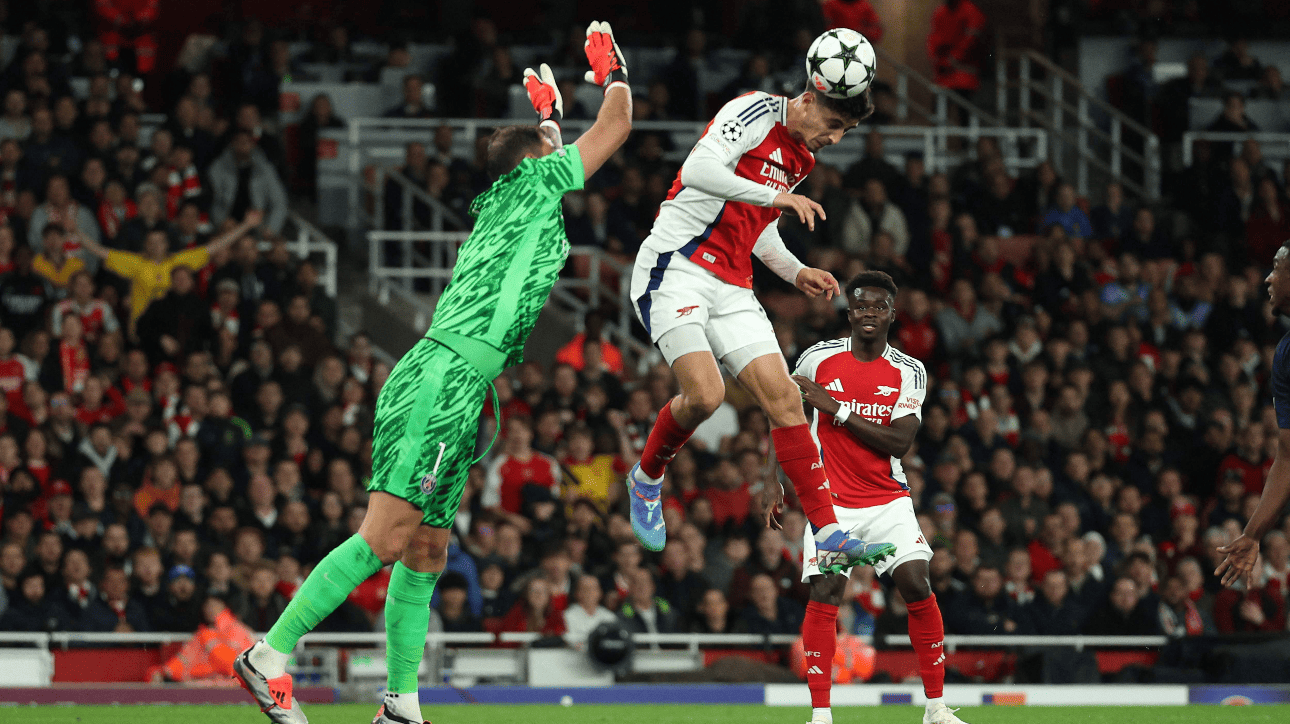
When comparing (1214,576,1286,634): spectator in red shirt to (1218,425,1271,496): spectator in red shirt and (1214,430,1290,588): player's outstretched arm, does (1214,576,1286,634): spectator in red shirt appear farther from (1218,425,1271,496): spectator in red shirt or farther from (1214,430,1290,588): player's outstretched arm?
(1214,430,1290,588): player's outstretched arm

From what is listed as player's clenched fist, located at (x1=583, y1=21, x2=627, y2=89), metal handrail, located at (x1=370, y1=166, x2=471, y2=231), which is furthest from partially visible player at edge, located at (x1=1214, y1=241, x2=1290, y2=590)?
metal handrail, located at (x1=370, y1=166, x2=471, y2=231)

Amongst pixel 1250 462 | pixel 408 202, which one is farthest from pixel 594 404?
pixel 1250 462

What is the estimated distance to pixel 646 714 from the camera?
10.1 metres

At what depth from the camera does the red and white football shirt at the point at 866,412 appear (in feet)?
29.9

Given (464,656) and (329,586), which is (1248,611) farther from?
(329,586)

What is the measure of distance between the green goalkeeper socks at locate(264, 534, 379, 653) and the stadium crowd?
19.3ft

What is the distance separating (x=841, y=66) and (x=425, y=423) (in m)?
2.70

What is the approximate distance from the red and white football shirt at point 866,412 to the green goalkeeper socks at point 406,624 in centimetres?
307

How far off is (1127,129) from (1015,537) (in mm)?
8607

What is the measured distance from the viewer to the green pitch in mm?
9203

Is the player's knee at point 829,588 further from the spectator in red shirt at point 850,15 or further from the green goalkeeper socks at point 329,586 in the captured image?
the spectator in red shirt at point 850,15

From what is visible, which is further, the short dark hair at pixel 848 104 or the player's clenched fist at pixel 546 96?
the short dark hair at pixel 848 104

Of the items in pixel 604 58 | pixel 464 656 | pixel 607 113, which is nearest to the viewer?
pixel 607 113

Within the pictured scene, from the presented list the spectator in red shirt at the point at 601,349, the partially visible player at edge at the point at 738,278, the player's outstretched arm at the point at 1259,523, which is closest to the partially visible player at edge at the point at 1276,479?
the player's outstretched arm at the point at 1259,523
